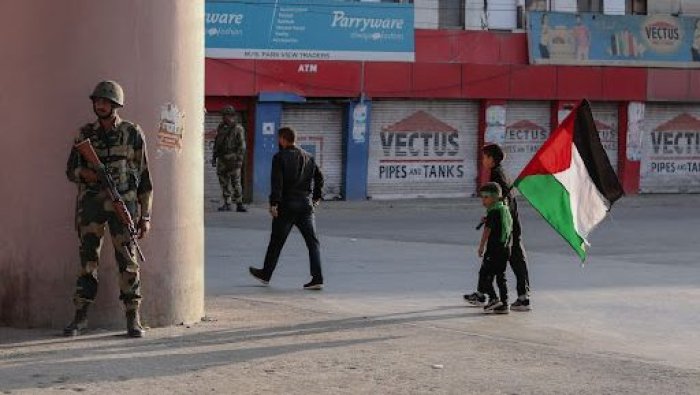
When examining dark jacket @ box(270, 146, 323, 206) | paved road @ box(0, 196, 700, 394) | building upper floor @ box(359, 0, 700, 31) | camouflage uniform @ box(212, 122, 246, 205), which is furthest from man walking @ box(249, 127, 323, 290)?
building upper floor @ box(359, 0, 700, 31)

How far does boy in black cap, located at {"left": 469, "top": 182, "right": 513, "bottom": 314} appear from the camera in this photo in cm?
1052

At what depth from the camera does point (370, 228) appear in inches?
808

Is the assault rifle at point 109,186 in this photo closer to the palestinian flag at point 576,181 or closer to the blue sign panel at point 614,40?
the palestinian flag at point 576,181

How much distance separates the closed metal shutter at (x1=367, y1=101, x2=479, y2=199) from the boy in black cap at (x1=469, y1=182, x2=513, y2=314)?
16636mm

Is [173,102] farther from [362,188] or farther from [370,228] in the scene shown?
[362,188]

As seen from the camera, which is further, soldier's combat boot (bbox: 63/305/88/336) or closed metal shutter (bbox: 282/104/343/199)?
closed metal shutter (bbox: 282/104/343/199)

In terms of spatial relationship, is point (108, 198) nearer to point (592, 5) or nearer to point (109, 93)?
point (109, 93)

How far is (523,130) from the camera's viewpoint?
2922cm

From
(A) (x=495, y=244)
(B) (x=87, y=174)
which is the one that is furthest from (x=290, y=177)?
(B) (x=87, y=174)

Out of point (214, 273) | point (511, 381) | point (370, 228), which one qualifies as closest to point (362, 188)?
point (370, 228)

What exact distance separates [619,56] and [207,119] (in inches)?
417

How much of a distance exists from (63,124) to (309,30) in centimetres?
1806

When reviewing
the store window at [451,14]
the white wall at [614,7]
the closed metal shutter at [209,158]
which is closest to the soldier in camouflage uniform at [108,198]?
the closed metal shutter at [209,158]

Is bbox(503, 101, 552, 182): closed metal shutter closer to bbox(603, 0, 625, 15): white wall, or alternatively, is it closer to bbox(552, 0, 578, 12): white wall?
bbox(552, 0, 578, 12): white wall
